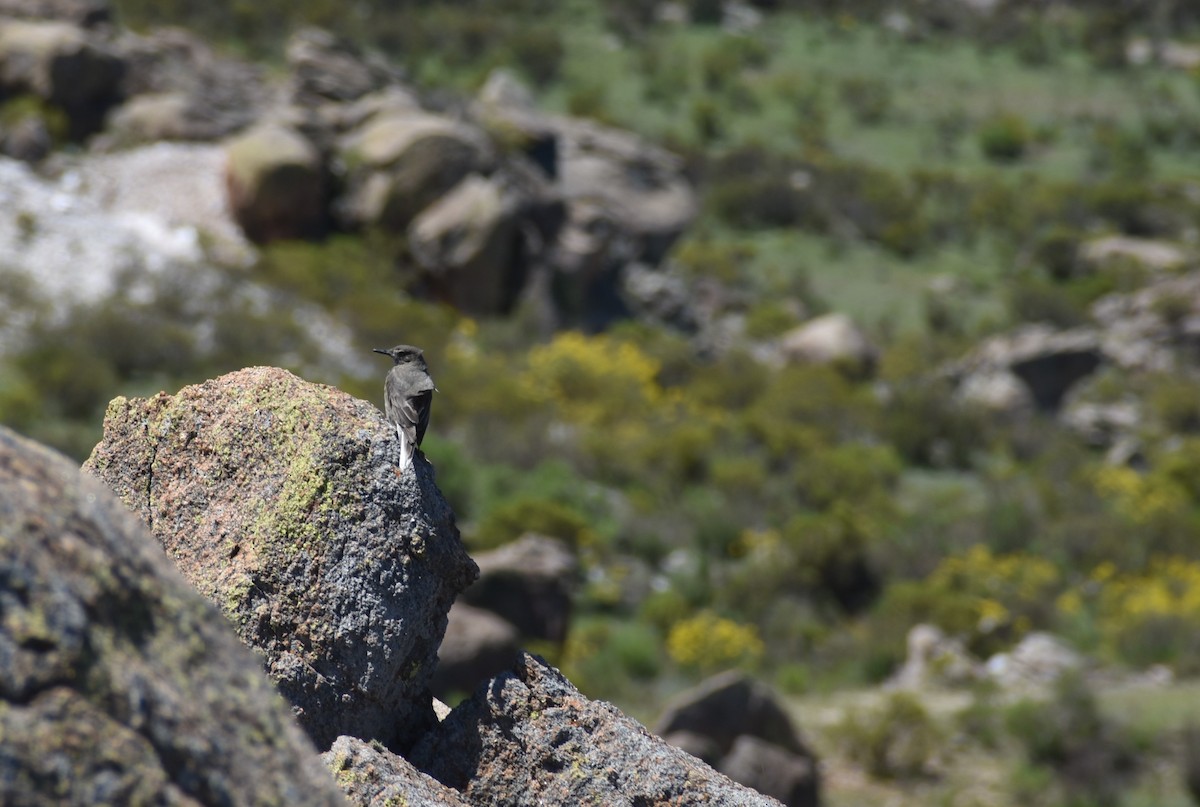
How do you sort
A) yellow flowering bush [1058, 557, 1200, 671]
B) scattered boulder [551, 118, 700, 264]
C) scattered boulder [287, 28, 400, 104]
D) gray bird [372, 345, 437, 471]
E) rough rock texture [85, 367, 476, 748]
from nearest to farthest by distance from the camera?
rough rock texture [85, 367, 476, 748]
gray bird [372, 345, 437, 471]
yellow flowering bush [1058, 557, 1200, 671]
scattered boulder [287, 28, 400, 104]
scattered boulder [551, 118, 700, 264]

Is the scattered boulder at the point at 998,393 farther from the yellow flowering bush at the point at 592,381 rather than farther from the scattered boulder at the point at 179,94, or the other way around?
the scattered boulder at the point at 179,94

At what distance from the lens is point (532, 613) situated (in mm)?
16109

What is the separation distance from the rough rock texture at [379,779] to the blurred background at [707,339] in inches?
340

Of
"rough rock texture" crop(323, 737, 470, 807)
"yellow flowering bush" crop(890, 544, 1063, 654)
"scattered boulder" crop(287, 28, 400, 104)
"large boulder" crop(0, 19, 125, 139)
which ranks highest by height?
"rough rock texture" crop(323, 737, 470, 807)

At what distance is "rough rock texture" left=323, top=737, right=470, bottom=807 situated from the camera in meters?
3.56

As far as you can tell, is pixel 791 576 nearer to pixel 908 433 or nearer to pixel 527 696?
pixel 908 433

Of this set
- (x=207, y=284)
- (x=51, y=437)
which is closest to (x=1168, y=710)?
(x=51, y=437)

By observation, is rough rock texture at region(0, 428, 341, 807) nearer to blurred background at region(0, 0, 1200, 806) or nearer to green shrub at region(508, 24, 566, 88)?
blurred background at region(0, 0, 1200, 806)

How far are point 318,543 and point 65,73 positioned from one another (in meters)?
26.5

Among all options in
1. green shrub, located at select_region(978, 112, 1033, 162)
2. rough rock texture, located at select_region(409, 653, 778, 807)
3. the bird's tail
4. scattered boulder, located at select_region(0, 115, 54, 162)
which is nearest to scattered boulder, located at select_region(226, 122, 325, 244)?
scattered boulder, located at select_region(0, 115, 54, 162)

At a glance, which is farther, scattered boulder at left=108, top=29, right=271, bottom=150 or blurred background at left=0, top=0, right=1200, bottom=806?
scattered boulder at left=108, top=29, right=271, bottom=150

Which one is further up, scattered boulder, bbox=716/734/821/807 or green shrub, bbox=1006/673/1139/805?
green shrub, bbox=1006/673/1139/805

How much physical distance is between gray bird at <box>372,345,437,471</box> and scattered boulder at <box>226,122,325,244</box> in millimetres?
23031

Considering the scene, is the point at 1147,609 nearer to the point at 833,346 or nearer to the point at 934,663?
the point at 934,663
